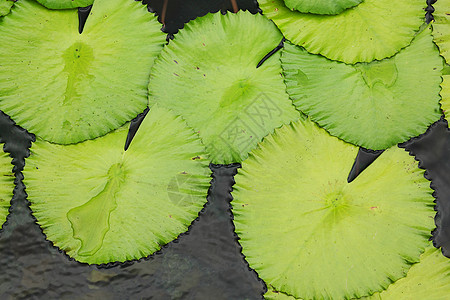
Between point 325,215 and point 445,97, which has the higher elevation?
point 445,97

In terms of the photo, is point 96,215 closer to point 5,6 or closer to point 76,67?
point 76,67

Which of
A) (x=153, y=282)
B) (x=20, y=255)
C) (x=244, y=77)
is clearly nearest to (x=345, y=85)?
(x=244, y=77)

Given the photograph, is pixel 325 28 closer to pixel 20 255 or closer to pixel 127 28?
pixel 127 28

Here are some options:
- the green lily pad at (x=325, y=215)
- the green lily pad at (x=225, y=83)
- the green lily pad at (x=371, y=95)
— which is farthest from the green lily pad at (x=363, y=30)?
the green lily pad at (x=325, y=215)

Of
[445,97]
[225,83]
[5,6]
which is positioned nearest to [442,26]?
[445,97]

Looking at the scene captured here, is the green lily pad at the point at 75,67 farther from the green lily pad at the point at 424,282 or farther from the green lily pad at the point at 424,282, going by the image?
the green lily pad at the point at 424,282
